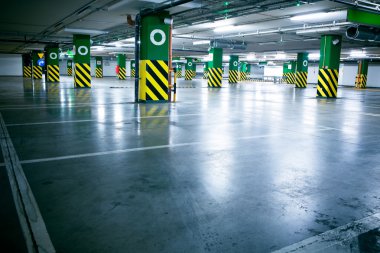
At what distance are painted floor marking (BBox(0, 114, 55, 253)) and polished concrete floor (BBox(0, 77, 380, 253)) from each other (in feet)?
0.20

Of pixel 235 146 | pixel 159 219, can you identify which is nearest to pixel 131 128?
pixel 235 146

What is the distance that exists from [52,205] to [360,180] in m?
3.37

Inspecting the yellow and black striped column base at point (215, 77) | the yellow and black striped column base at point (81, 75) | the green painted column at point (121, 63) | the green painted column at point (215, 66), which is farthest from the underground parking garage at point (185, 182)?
the green painted column at point (121, 63)

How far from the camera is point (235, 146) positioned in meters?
5.19

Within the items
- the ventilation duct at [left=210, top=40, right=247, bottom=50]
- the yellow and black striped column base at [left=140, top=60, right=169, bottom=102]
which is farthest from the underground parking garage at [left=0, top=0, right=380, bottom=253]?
the ventilation duct at [left=210, top=40, right=247, bottom=50]

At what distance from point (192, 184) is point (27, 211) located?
63.1 inches

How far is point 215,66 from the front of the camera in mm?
26672

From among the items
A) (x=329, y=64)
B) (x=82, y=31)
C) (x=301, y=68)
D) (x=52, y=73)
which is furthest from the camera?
(x=301, y=68)

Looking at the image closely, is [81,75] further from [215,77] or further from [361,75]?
[361,75]

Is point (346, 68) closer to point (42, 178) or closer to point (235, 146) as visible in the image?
point (235, 146)

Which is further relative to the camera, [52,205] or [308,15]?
[308,15]

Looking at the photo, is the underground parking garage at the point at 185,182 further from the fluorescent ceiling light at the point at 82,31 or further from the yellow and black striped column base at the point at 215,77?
the yellow and black striped column base at the point at 215,77

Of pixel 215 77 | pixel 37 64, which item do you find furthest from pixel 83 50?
pixel 37 64

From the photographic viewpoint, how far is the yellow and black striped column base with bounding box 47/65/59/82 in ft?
94.5
